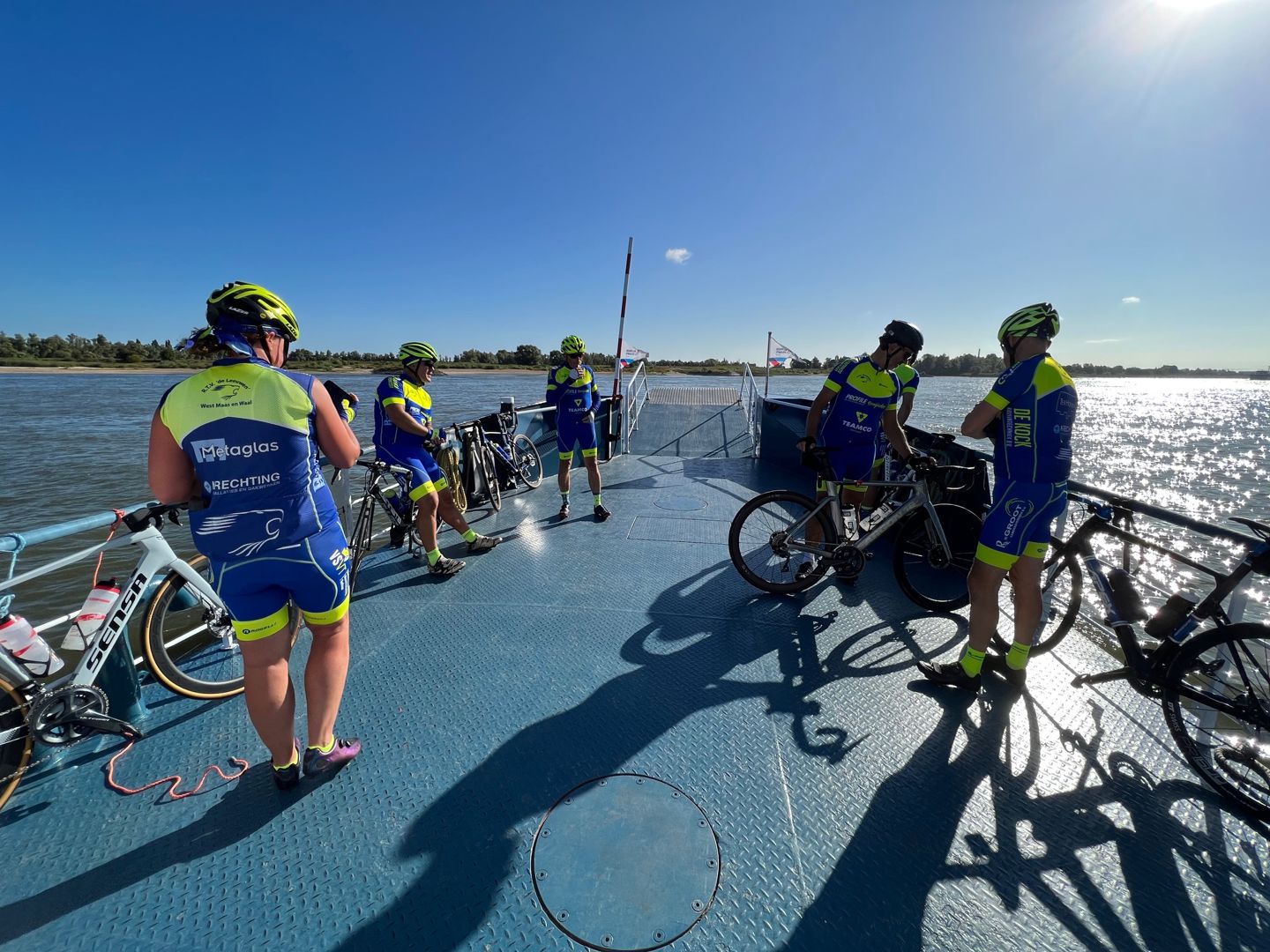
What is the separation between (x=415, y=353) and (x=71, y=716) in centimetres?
259

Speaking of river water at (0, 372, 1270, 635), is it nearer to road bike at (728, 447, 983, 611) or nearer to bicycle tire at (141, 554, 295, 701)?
road bike at (728, 447, 983, 611)

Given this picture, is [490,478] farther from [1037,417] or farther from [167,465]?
[1037,417]

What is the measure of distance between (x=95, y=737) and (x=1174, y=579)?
1587 centimetres

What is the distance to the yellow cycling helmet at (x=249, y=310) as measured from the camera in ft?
5.04

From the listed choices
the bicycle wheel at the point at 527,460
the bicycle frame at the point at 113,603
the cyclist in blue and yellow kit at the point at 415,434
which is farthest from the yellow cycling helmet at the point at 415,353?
the bicycle wheel at the point at 527,460

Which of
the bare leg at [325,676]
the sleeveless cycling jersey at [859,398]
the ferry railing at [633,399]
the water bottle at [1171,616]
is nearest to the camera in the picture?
the bare leg at [325,676]

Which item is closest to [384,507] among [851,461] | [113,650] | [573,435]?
[113,650]

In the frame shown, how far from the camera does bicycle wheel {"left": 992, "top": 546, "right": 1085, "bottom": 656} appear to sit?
2.63 metres

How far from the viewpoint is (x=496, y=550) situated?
4.23 m

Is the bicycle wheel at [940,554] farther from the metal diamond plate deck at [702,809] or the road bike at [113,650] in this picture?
the road bike at [113,650]

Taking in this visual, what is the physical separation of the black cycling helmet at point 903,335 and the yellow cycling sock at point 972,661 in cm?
183

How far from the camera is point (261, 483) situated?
154 cm

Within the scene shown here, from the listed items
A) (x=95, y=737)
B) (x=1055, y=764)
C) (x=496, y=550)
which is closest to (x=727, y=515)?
(x=496, y=550)

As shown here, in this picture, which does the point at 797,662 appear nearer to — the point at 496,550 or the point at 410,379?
the point at 496,550
